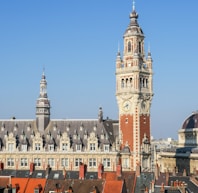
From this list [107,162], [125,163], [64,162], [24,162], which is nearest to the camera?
[125,163]

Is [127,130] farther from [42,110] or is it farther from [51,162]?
[42,110]

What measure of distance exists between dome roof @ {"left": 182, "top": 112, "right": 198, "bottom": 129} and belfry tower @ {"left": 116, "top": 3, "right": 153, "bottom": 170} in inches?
2128

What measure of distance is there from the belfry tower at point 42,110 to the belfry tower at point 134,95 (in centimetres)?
1399

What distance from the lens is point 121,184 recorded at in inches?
2933

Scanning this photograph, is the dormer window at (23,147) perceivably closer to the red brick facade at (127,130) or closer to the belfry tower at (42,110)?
the belfry tower at (42,110)

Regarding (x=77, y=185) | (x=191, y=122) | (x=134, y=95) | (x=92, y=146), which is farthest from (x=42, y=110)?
(x=191, y=122)

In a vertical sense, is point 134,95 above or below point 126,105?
above

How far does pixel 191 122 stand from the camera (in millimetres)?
157125

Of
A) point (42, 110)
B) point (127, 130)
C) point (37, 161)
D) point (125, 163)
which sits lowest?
point (125, 163)

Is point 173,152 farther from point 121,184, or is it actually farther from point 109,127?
point 121,184

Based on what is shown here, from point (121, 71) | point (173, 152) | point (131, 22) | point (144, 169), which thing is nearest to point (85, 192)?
point (144, 169)

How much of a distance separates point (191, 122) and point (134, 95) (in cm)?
5927

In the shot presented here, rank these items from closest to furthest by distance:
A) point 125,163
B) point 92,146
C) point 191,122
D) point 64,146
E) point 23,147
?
1. point 125,163
2. point 92,146
3. point 64,146
4. point 23,147
5. point 191,122

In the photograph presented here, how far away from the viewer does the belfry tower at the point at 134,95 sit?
10119cm
